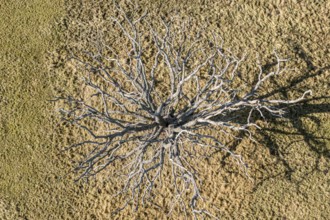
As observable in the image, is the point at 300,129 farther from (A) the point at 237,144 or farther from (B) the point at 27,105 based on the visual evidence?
(B) the point at 27,105

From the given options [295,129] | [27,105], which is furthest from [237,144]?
[27,105]

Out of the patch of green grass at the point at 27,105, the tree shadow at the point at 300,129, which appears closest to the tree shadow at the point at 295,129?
the tree shadow at the point at 300,129

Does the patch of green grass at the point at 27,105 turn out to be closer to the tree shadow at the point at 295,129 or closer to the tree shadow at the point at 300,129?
the tree shadow at the point at 295,129

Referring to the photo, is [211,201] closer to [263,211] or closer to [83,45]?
Answer: [263,211]

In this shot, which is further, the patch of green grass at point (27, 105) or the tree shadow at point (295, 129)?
the patch of green grass at point (27, 105)

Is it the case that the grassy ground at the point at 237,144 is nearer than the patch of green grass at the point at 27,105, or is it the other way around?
the grassy ground at the point at 237,144

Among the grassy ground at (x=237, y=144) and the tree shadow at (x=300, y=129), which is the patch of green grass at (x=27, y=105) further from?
the tree shadow at (x=300, y=129)

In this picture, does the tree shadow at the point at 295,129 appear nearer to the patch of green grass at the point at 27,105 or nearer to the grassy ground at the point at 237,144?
the grassy ground at the point at 237,144

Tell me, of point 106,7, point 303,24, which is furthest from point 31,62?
point 303,24
